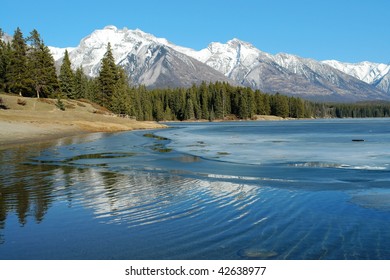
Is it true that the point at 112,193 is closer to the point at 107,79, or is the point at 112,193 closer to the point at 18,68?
the point at 18,68

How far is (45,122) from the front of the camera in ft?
189

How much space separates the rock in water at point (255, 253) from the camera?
26.2 ft

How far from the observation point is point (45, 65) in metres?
96.3

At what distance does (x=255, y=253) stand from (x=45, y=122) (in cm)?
5446

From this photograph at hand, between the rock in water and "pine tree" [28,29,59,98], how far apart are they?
91.1m

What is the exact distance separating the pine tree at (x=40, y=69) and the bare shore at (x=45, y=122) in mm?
11090

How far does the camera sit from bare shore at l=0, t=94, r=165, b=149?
44219mm

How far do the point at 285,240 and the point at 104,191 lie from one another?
8.02m

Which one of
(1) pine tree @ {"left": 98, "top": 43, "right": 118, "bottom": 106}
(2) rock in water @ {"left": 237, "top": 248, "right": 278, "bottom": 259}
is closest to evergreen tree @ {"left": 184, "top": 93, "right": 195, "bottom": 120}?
(1) pine tree @ {"left": 98, "top": 43, "right": 118, "bottom": 106}

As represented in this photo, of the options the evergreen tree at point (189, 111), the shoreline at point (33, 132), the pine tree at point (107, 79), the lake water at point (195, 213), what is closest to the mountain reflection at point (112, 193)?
the lake water at point (195, 213)

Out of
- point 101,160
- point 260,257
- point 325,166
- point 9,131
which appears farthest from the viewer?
point 9,131

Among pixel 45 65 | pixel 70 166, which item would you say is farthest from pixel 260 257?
pixel 45 65

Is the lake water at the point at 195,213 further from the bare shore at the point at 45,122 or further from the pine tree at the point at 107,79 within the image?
the pine tree at the point at 107,79
